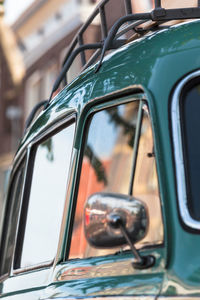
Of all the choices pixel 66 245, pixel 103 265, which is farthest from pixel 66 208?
pixel 103 265

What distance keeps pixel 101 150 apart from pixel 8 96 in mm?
32875

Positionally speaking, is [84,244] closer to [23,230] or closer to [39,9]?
[23,230]

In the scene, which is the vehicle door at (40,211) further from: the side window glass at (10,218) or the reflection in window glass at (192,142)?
the reflection in window glass at (192,142)

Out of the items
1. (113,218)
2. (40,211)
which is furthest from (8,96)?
(113,218)

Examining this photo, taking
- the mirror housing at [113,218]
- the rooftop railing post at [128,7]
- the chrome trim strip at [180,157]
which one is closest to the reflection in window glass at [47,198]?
the rooftop railing post at [128,7]

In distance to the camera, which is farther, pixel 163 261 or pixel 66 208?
pixel 66 208

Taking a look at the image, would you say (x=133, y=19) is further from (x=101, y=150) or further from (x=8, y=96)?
(x=8, y=96)

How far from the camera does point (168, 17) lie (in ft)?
10.4

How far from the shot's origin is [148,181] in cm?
342

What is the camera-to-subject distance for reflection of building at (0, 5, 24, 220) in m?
34.1

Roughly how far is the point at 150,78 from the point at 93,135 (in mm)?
516

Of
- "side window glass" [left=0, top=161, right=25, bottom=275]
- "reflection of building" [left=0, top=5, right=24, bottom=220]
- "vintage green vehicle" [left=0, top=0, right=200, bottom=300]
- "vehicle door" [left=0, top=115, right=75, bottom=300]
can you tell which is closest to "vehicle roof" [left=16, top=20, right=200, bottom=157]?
"vintage green vehicle" [left=0, top=0, right=200, bottom=300]

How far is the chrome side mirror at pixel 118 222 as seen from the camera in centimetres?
244

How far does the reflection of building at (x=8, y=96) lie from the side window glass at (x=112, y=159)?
30.4 metres
